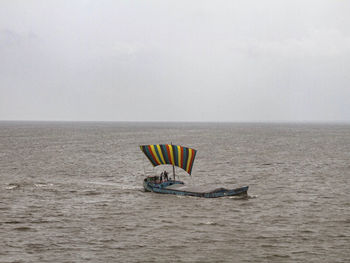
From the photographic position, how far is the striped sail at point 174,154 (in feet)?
137

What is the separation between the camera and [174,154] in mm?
42406

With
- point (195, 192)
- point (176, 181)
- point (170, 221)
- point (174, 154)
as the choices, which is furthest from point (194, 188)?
point (170, 221)

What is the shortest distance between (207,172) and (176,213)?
1048 inches

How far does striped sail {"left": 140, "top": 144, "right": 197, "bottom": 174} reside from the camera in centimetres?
4191

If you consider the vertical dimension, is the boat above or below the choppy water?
above

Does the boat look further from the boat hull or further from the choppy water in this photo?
the choppy water

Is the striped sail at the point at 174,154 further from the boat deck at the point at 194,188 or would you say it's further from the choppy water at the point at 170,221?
the choppy water at the point at 170,221

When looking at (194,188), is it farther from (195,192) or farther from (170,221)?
(170,221)

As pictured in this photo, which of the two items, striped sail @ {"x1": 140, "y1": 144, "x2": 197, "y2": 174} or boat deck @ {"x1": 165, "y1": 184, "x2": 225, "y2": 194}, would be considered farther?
striped sail @ {"x1": 140, "y1": 144, "x2": 197, "y2": 174}

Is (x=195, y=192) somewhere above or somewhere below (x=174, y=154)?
below

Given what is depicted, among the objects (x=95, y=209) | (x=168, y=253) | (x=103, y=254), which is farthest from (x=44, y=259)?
(x=95, y=209)

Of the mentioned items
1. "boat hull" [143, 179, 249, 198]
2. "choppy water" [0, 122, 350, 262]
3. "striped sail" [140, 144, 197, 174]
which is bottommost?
"choppy water" [0, 122, 350, 262]

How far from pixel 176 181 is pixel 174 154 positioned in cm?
268

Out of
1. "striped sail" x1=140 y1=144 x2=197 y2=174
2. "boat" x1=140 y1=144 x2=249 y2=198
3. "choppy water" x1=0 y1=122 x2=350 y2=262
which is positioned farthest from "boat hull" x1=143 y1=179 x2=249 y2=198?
"striped sail" x1=140 y1=144 x2=197 y2=174
